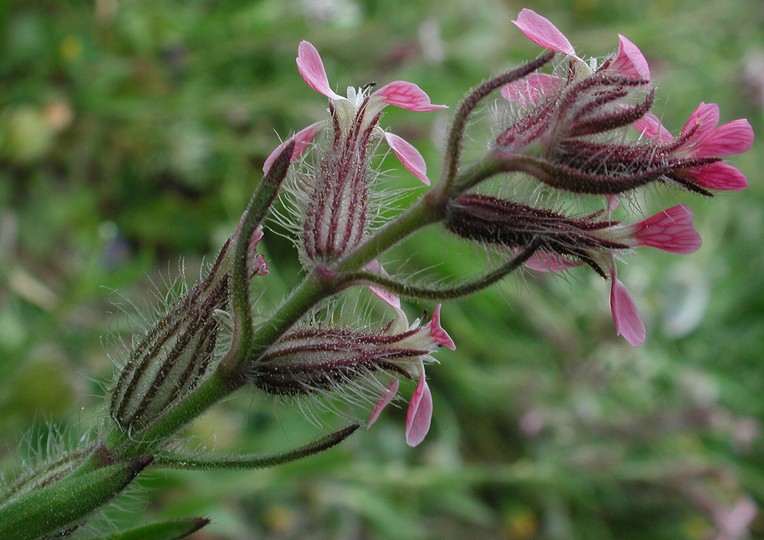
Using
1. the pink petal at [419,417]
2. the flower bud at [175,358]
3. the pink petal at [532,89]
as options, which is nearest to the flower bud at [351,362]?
the pink petal at [419,417]

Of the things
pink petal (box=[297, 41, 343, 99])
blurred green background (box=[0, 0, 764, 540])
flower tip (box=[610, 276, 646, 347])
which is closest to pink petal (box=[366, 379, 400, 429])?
flower tip (box=[610, 276, 646, 347])

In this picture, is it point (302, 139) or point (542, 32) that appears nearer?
point (542, 32)

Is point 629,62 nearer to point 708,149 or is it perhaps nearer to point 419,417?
point 708,149

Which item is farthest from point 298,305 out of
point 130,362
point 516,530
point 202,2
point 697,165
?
point 516,530

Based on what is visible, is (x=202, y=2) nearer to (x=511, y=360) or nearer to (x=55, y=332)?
(x=55, y=332)

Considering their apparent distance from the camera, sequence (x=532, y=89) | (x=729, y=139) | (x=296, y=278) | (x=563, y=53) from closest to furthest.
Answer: (x=729, y=139) < (x=563, y=53) < (x=532, y=89) < (x=296, y=278)

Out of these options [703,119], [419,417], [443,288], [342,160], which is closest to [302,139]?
[342,160]

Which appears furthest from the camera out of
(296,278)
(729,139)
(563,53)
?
(296,278)
